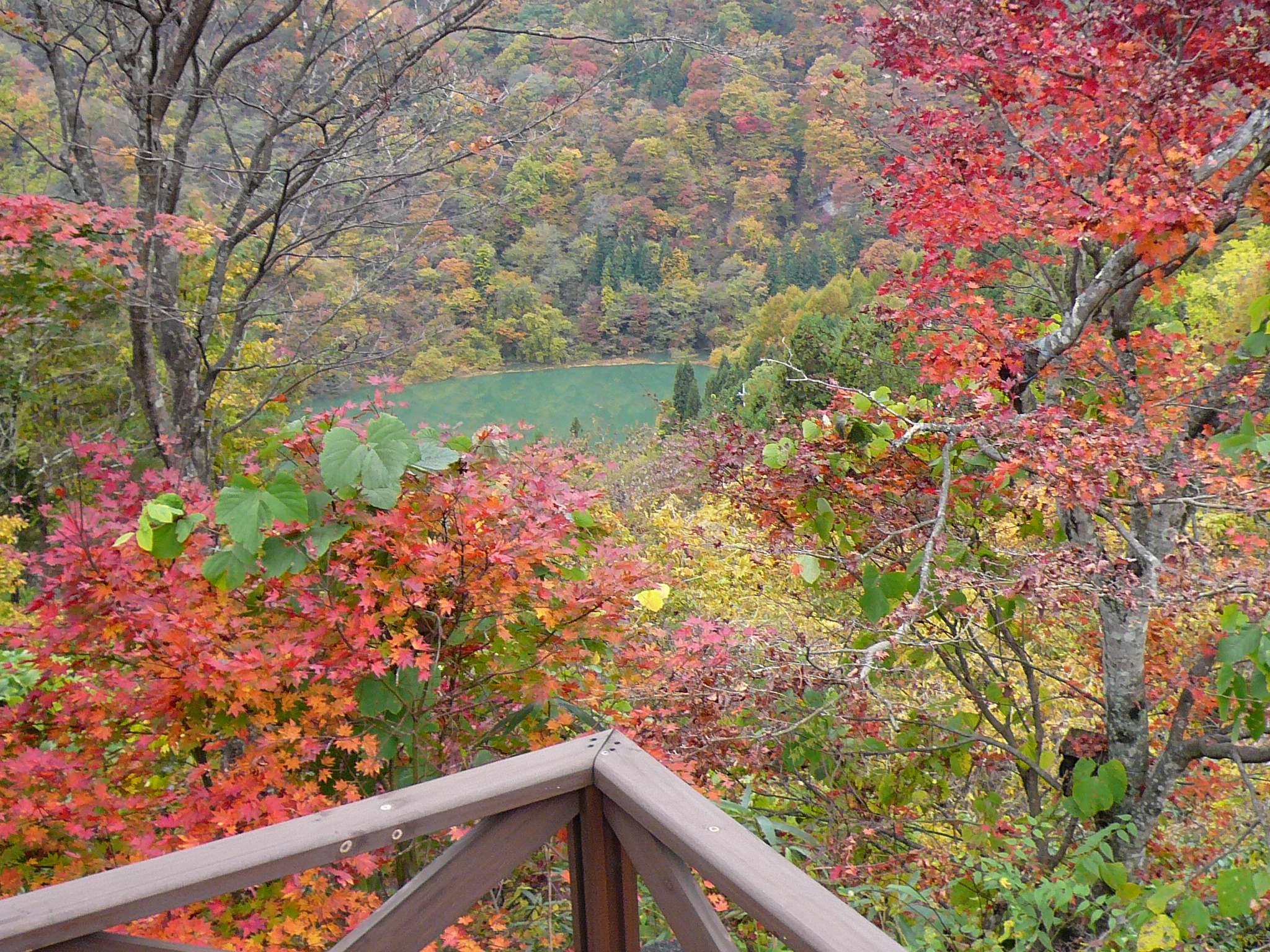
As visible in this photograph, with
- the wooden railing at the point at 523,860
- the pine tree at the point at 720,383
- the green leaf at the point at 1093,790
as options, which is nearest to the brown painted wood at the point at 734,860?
the wooden railing at the point at 523,860

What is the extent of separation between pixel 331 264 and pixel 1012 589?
642 cm

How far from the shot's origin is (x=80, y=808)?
148cm

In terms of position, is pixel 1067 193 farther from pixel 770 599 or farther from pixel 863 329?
pixel 863 329

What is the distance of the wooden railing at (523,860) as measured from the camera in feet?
1.93

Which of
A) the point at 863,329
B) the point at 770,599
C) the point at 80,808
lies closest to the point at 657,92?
the point at 863,329

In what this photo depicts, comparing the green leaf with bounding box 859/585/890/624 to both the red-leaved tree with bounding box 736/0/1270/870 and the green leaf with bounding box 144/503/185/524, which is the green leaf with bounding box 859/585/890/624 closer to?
the red-leaved tree with bounding box 736/0/1270/870

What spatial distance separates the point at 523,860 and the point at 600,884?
0.08 m

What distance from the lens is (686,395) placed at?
57.6 ft

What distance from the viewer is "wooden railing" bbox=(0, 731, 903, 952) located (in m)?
0.59

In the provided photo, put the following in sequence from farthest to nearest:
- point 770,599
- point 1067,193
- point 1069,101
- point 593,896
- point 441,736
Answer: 1. point 770,599
2. point 1069,101
3. point 1067,193
4. point 441,736
5. point 593,896

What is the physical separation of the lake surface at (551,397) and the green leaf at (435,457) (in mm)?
18570

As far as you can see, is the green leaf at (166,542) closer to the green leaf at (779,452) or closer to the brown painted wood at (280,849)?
the brown painted wood at (280,849)

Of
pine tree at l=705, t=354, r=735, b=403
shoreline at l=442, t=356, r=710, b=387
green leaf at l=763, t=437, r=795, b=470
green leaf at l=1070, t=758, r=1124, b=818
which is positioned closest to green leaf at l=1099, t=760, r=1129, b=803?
green leaf at l=1070, t=758, r=1124, b=818

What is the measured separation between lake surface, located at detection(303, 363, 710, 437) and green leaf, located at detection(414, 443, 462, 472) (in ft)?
60.9
